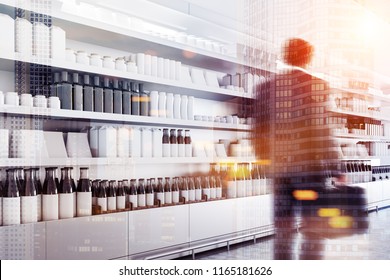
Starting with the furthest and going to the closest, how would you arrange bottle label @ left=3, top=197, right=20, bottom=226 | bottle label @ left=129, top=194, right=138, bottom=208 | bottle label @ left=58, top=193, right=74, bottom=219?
bottle label @ left=129, top=194, right=138, bottom=208
bottle label @ left=58, top=193, right=74, bottom=219
bottle label @ left=3, top=197, right=20, bottom=226

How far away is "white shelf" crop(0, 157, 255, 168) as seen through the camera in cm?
149

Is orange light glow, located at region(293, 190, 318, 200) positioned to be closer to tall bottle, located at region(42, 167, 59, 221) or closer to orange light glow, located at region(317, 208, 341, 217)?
orange light glow, located at region(317, 208, 341, 217)

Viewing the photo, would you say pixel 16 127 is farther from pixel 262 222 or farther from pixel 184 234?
pixel 262 222

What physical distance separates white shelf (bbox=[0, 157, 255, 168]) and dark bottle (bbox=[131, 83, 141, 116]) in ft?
0.74

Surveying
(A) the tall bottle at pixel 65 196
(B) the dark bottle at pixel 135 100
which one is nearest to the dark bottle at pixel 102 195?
(A) the tall bottle at pixel 65 196

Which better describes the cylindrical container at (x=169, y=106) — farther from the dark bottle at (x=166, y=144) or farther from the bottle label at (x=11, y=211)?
the bottle label at (x=11, y=211)

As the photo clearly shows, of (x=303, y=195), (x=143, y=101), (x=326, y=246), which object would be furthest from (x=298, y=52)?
(x=143, y=101)

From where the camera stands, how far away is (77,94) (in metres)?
1.65

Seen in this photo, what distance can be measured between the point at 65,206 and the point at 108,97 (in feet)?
1.66

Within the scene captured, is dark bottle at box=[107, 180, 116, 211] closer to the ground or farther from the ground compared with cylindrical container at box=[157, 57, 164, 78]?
closer to the ground

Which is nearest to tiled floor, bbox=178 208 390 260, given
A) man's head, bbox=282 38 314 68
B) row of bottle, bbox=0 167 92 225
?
man's head, bbox=282 38 314 68

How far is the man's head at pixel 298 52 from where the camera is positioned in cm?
128
